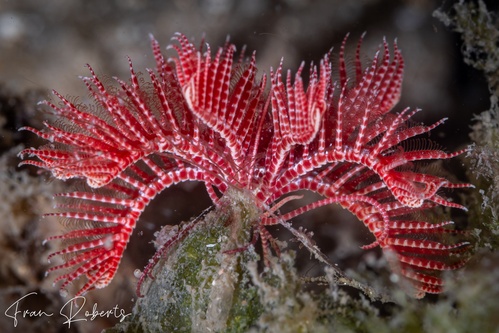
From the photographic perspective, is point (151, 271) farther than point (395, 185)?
Yes

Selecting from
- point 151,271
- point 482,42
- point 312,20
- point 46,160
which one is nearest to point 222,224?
point 151,271

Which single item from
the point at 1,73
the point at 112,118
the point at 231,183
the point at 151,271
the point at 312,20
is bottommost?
the point at 151,271

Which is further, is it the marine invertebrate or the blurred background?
the blurred background

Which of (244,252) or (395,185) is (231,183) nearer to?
(244,252)
